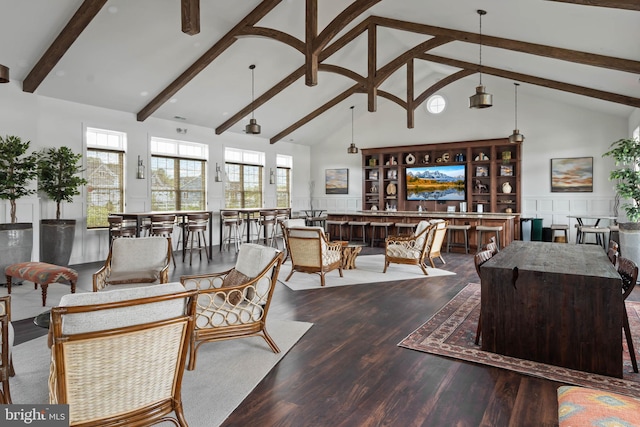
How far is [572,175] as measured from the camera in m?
9.95

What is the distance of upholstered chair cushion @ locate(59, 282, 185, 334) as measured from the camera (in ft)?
5.30

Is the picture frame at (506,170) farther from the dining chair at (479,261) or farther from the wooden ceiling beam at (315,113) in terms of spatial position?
the dining chair at (479,261)

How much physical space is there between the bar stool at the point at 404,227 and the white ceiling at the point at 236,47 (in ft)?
12.7

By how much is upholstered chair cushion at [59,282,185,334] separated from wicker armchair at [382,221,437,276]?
4779 mm

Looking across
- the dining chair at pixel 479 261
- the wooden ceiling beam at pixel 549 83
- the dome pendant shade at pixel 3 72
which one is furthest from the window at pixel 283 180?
the dining chair at pixel 479 261

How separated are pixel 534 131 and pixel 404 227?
444 centimetres

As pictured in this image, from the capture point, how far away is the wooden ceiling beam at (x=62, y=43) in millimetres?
5266

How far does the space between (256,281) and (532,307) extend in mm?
2066

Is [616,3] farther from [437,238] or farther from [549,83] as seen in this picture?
[549,83]

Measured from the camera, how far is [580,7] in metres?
4.68

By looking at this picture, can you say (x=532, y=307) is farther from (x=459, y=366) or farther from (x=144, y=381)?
(x=144, y=381)

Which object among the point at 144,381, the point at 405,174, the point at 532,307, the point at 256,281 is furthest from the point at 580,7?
the point at 405,174

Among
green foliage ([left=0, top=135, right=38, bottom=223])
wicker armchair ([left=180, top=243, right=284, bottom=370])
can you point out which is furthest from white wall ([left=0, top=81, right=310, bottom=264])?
wicker armchair ([left=180, top=243, right=284, bottom=370])

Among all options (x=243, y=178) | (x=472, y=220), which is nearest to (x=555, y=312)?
(x=472, y=220)
